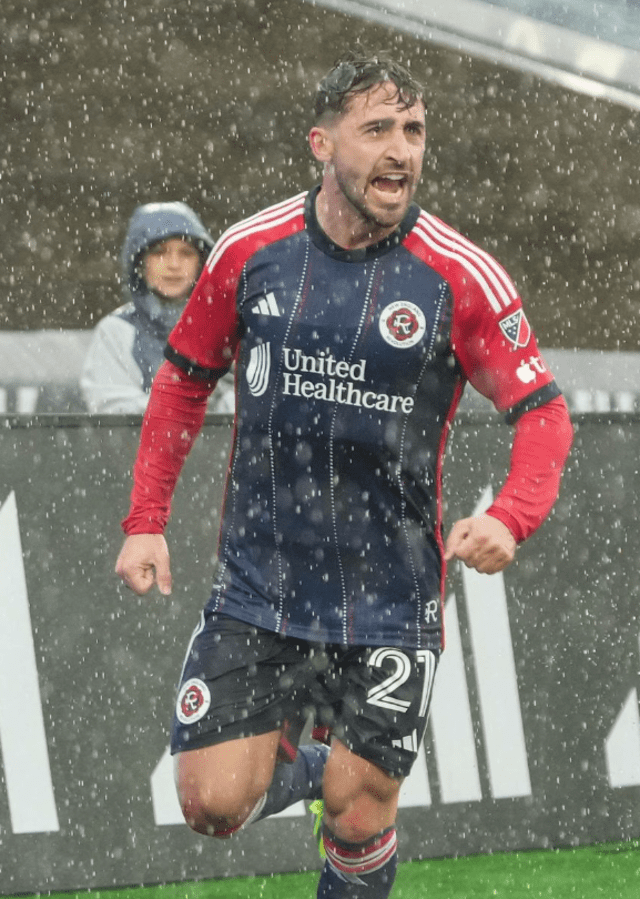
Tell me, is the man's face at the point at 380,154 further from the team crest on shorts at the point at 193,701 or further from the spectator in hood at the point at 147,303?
the spectator in hood at the point at 147,303

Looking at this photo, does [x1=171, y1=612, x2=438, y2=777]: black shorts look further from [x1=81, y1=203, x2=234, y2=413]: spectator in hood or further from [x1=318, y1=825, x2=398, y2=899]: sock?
[x1=81, y1=203, x2=234, y2=413]: spectator in hood

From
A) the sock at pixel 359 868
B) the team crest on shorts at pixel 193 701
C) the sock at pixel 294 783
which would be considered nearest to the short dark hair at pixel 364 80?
the team crest on shorts at pixel 193 701

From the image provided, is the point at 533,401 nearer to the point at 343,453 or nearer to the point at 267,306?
the point at 343,453

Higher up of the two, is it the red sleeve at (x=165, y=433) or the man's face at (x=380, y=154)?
the man's face at (x=380, y=154)

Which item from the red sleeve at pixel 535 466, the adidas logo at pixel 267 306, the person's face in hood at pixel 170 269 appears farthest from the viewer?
the person's face in hood at pixel 170 269

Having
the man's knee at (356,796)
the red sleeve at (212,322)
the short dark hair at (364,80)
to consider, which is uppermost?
the short dark hair at (364,80)

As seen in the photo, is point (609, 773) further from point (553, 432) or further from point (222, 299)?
point (222, 299)

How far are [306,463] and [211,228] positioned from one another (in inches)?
251

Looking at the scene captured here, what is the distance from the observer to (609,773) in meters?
4.83

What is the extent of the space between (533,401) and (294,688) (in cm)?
102

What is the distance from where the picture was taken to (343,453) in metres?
3.46

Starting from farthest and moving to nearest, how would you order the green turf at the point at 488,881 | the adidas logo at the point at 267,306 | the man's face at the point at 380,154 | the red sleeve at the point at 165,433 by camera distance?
the green turf at the point at 488,881 < the red sleeve at the point at 165,433 < the adidas logo at the point at 267,306 < the man's face at the point at 380,154

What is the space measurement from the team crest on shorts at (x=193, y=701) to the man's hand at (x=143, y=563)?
0.28 meters

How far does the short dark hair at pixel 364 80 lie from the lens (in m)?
3.44
